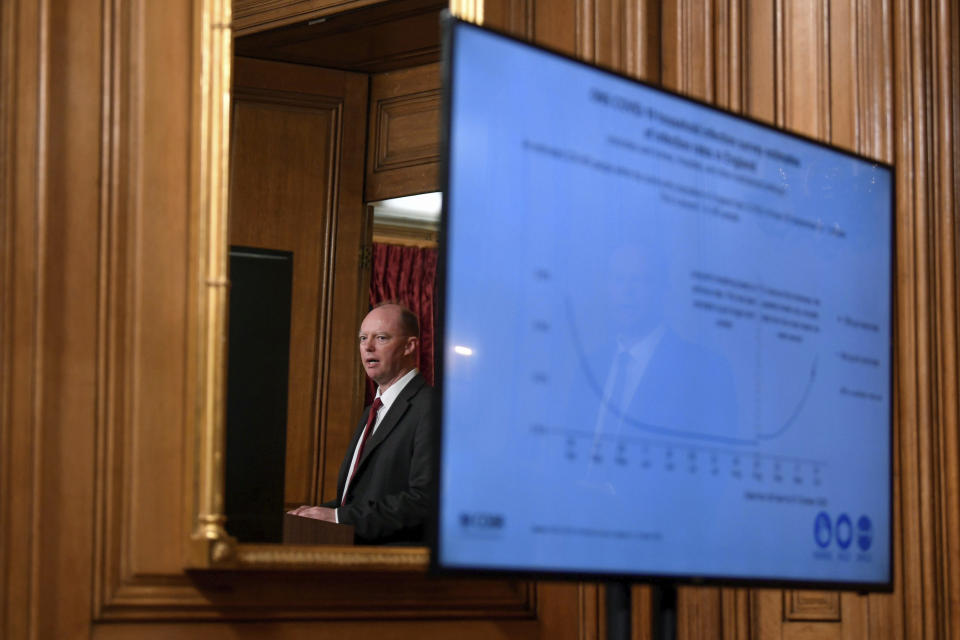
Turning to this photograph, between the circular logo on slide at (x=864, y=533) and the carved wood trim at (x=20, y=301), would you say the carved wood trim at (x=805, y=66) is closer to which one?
the circular logo on slide at (x=864, y=533)

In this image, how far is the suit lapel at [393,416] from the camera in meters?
1.88

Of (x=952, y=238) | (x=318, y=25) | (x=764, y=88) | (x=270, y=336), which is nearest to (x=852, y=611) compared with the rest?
(x=952, y=238)

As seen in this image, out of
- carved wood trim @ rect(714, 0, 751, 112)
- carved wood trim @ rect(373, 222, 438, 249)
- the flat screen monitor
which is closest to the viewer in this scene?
the flat screen monitor

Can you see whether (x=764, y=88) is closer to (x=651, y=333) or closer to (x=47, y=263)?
(x=651, y=333)

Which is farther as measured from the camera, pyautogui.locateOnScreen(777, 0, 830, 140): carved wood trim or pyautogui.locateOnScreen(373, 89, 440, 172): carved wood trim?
pyautogui.locateOnScreen(777, 0, 830, 140): carved wood trim

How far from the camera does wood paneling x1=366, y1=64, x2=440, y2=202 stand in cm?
194

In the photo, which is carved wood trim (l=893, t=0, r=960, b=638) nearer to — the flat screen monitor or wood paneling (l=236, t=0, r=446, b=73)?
the flat screen monitor

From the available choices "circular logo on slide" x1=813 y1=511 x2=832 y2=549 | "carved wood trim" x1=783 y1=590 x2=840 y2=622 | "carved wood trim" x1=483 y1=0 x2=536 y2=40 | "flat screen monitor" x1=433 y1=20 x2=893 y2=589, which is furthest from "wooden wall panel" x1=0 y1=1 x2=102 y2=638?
"carved wood trim" x1=783 y1=590 x2=840 y2=622

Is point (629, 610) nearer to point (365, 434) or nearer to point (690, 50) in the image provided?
point (365, 434)

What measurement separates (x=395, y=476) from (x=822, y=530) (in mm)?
649

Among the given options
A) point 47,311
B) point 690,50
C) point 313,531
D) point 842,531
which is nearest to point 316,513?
point 313,531

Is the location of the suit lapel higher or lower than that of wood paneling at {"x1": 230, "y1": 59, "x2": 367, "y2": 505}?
lower

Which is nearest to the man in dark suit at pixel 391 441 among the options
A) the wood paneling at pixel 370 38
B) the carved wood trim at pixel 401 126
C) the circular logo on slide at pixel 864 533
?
the carved wood trim at pixel 401 126

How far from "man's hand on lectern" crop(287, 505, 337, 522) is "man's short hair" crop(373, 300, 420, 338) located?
292 mm
